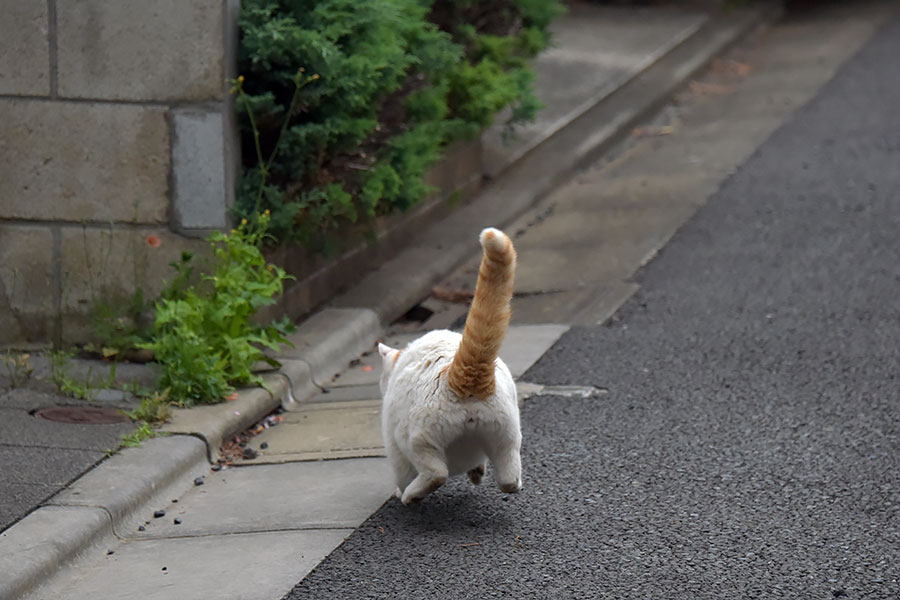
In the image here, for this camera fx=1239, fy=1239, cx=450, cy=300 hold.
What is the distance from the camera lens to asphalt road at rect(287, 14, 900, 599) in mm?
4027

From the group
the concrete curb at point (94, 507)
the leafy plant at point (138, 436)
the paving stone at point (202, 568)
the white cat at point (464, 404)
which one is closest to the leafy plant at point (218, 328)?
the leafy plant at point (138, 436)

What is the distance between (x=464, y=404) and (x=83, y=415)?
7.09 feet

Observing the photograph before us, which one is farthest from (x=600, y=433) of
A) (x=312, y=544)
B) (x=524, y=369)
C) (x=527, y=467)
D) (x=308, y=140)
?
(x=308, y=140)

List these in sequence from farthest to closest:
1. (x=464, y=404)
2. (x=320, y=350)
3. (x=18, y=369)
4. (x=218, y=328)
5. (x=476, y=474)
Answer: (x=320, y=350) < (x=18, y=369) < (x=218, y=328) < (x=476, y=474) < (x=464, y=404)

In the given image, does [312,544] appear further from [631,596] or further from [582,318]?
[582,318]

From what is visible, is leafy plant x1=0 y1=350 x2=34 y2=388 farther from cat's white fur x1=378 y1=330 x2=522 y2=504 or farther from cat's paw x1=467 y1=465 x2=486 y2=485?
cat's paw x1=467 y1=465 x2=486 y2=485

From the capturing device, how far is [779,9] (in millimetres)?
16156

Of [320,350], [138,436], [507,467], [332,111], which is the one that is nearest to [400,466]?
[507,467]

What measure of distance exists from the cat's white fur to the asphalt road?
23 centimetres

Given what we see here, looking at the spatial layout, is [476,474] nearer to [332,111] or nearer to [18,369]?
[332,111]

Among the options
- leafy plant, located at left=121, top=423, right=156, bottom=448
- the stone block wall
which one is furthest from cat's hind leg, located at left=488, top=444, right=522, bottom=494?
the stone block wall

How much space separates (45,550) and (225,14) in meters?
2.82

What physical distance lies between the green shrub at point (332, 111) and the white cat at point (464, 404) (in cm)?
198

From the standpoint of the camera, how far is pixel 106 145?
19.8 feet
